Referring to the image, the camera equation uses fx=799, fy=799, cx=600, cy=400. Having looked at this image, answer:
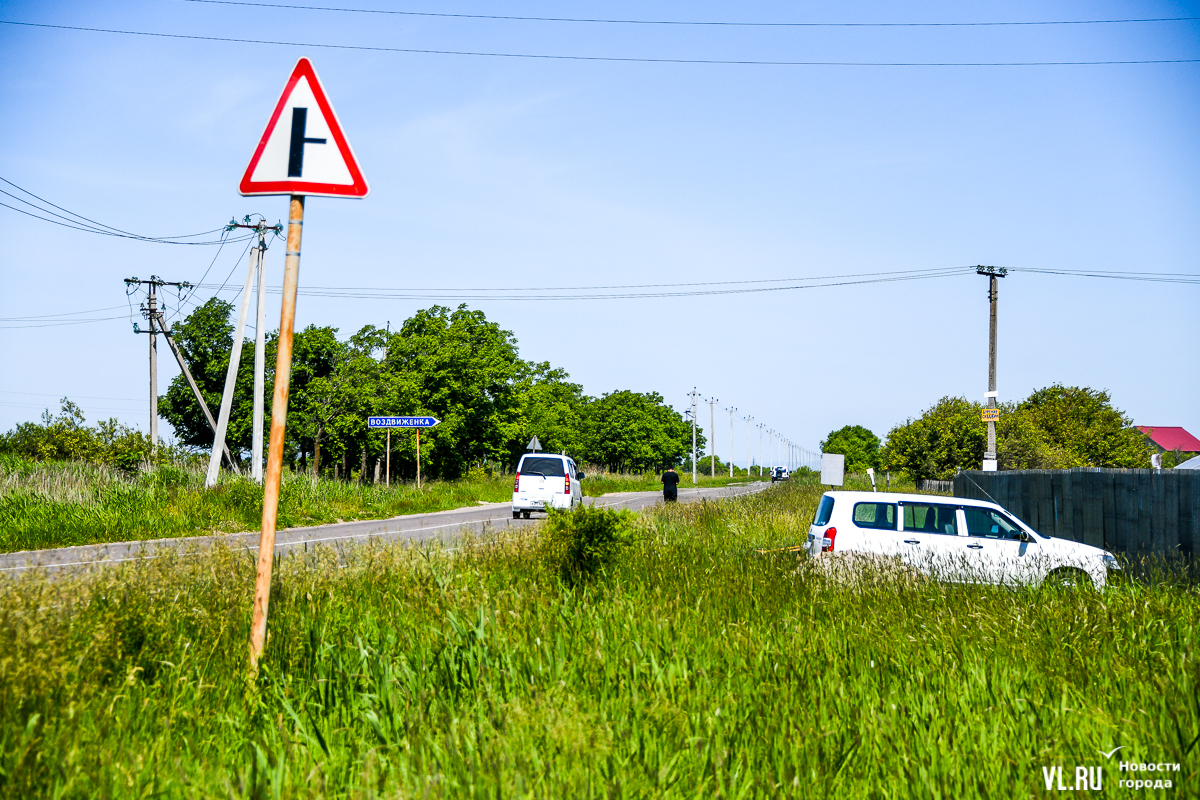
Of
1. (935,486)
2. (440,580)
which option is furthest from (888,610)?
(935,486)

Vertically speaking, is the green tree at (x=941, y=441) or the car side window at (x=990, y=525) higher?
the green tree at (x=941, y=441)

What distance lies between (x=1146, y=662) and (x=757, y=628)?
2.25 m

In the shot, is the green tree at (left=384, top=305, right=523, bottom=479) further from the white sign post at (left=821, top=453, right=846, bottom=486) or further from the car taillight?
the car taillight

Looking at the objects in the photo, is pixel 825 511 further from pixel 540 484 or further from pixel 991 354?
pixel 991 354

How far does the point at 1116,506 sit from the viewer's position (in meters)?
13.9

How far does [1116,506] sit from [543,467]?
1562cm

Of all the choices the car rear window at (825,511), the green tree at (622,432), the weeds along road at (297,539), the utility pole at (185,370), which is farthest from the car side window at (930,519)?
the green tree at (622,432)

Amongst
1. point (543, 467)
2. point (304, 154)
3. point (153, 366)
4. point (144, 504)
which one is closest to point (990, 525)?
point (304, 154)

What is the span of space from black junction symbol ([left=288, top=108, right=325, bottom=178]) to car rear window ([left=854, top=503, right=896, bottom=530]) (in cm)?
888

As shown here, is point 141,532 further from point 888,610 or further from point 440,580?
point 888,610

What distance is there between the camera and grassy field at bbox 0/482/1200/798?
3102 mm

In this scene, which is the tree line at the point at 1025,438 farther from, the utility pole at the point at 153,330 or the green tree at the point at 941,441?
the utility pole at the point at 153,330

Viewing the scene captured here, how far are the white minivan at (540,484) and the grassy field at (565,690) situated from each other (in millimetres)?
18105

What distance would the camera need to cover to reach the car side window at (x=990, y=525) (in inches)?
427
